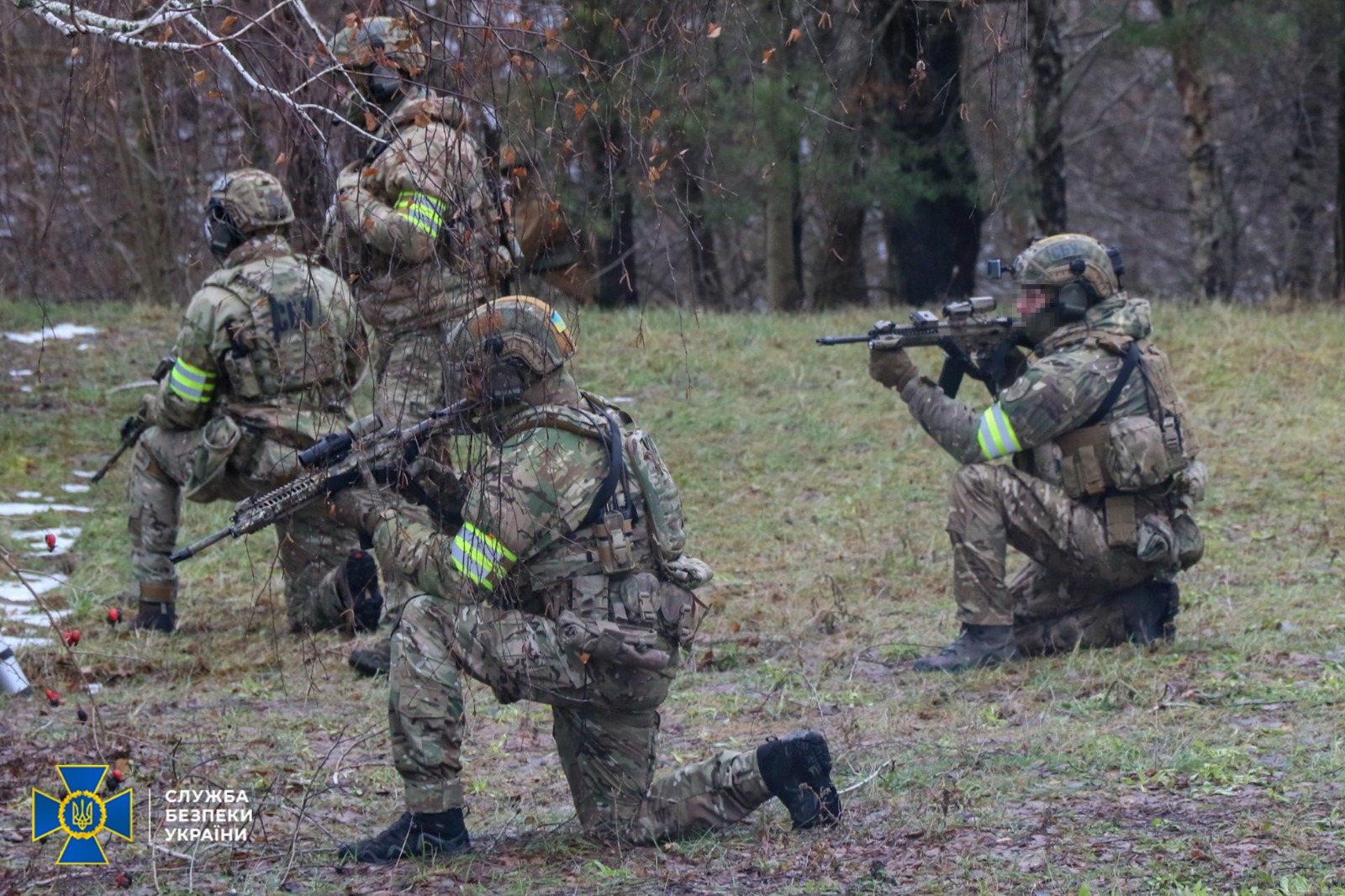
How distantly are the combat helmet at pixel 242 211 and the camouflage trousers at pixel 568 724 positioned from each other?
3310mm

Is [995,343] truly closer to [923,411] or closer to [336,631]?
[923,411]

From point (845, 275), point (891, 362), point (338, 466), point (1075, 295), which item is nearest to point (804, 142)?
point (845, 275)

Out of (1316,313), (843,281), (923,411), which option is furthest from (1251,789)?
(843,281)

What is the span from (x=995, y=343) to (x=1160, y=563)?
1.23 m

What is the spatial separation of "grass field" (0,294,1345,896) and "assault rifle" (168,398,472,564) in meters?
0.32

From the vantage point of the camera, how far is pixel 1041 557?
22.4 feet

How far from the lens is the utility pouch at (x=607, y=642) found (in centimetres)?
451

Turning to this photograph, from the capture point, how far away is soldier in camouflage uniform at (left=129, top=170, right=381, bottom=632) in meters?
7.32

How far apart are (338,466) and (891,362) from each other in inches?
112

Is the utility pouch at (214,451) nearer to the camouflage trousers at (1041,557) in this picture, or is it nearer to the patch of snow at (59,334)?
the camouflage trousers at (1041,557)

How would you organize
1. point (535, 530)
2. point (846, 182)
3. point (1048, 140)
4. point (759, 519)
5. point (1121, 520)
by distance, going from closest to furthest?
point (535, 530) < point (1121, 520) < point (759, 519) < point (846, 182) < point (1048, 140)

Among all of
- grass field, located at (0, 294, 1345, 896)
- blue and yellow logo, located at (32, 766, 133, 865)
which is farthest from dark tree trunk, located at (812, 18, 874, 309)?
blue and yellow logo, located at (32, 766, 133, 865)

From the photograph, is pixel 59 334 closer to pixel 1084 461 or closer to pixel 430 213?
pixel 1084 461

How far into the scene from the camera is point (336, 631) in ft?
24.8
